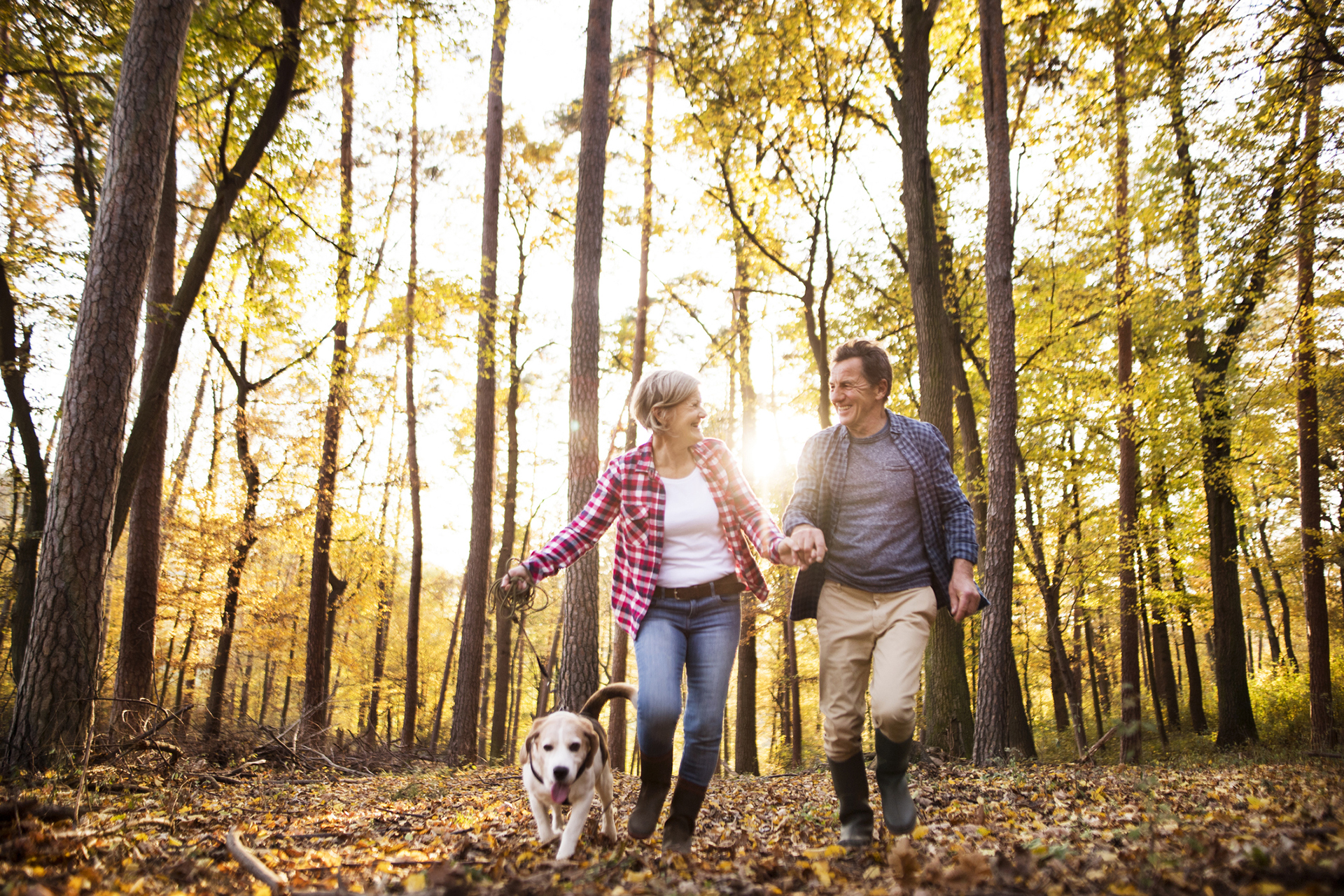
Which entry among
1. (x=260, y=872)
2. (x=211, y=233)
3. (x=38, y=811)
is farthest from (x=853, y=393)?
(x=211, y=233)

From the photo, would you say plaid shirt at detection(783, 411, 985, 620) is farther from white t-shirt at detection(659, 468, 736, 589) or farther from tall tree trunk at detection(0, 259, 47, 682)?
tall tree trunk at detection(0, 259, 47, 682)

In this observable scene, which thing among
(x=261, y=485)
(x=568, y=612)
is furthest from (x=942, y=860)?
(x=261, y=485)

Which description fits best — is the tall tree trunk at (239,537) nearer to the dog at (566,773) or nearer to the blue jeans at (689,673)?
the dog at (566,773)

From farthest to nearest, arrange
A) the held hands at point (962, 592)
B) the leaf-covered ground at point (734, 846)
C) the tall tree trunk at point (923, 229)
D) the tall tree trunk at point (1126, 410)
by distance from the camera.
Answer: the tall tree trunk at point (1126, 410) → the tall tree trunk at point (923, 229) → the held hands at point (962, 592) → the leaf-covered ground at point (734, 846)

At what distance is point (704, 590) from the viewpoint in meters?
3.25

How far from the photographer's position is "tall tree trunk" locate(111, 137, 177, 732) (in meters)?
8.31

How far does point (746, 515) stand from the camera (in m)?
3.40

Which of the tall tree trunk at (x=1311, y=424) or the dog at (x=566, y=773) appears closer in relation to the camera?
the dog at (x=566, y=773)

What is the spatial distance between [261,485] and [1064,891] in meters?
16.5

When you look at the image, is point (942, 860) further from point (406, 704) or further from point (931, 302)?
point (406, 704)

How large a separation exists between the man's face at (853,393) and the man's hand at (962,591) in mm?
732

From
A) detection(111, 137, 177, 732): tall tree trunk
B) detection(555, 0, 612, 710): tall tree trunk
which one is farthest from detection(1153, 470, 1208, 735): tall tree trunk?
detection(111, 137, 177, 732): tall tree trunk

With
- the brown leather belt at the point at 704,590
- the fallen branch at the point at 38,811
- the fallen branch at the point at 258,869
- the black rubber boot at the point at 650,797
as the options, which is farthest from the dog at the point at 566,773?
the fallen branch at the point at 38,811

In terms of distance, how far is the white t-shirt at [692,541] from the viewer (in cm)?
328
